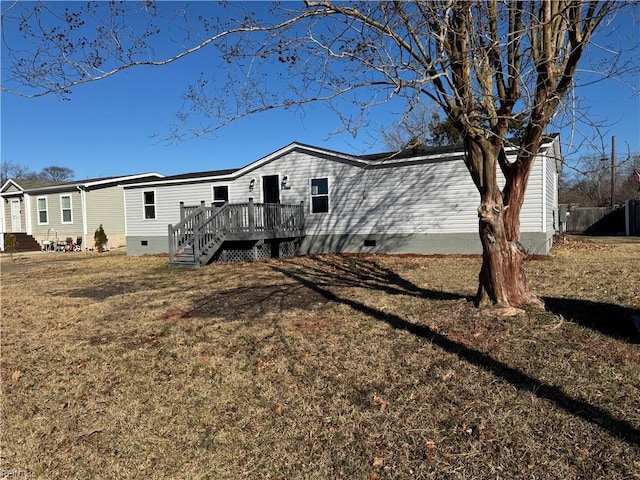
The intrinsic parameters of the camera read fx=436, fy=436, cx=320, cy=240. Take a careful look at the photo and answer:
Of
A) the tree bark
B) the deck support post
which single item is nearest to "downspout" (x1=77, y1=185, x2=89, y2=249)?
the deck support post

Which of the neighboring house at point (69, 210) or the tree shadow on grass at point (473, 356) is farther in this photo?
the neighboring house at point (69, 210)

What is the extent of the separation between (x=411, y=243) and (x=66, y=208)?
19264mm

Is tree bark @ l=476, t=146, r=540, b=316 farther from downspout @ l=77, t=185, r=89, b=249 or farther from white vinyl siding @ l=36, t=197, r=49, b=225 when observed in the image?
white vinyl siding @ l=36, t=197, r=49, b=225

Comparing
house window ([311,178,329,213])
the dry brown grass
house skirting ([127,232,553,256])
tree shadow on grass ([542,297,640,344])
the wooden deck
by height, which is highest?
house window ([311,178,329,213])

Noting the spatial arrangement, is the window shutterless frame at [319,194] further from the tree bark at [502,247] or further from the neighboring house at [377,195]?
the tree bark at [502,247]

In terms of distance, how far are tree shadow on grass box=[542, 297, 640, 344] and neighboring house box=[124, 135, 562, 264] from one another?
20.6 ft

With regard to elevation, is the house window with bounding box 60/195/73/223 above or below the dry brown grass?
above

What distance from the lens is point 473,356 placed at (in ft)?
13.5

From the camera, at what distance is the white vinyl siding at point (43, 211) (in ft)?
79.9

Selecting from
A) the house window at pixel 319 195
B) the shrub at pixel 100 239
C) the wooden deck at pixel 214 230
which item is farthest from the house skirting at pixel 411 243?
the shrub at pixel 100 239

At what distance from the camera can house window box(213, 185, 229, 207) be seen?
53.3 ft

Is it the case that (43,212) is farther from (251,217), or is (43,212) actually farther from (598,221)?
(598,221)

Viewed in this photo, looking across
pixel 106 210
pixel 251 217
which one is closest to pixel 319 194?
pixel 251 217

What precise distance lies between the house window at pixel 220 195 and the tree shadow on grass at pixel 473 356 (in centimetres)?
780
